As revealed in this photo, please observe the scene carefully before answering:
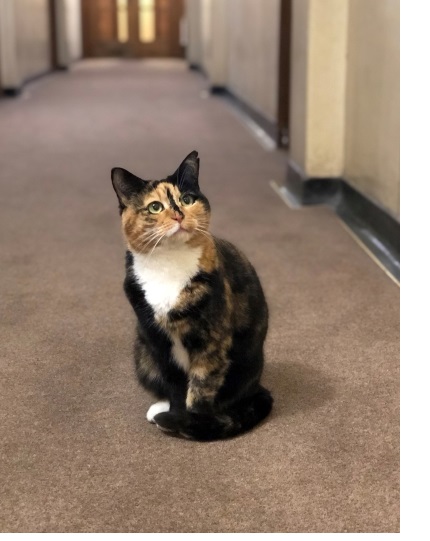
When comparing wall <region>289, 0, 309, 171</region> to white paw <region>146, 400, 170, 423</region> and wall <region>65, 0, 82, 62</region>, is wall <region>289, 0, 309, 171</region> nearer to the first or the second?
white paw <region>146, 400, 170, 423</region>

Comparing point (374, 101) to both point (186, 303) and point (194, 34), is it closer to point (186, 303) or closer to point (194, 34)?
point (186, 303)

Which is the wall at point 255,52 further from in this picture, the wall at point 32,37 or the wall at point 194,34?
the wall at point 194,34

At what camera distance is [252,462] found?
54.4 inches

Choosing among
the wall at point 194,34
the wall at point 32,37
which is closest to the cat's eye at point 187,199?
the wall at point 32,37

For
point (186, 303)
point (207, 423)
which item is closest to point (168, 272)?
point (186, 303)

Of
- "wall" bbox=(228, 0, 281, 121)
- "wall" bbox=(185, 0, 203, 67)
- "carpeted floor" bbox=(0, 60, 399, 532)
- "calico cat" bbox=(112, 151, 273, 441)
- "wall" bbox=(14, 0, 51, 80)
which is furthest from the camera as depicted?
"wall" bbox=(185, 0, 203, 67)

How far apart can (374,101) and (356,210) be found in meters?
A: 0.41

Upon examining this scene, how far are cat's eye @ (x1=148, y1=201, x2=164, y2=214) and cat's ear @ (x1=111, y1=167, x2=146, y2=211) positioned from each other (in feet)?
0.13

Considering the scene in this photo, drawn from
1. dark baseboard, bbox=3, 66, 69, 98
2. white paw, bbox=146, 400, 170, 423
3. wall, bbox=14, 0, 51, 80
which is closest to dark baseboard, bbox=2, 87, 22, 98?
dark baseboard, bbox=3, 66, 69, 98

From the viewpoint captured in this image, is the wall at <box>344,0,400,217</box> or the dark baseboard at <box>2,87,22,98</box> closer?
the wall at <box>344,0,400,217</box>

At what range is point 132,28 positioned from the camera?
1273 centimetres

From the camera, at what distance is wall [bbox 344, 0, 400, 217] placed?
8.34 feet

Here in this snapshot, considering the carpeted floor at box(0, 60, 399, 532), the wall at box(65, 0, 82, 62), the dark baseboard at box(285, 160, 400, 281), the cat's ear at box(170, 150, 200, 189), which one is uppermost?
the wall at box(65, 0, 82, 62)

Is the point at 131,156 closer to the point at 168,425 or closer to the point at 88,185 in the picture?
the point at 88,185
